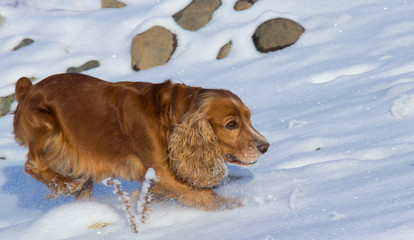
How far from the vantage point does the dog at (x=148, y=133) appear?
3.19m

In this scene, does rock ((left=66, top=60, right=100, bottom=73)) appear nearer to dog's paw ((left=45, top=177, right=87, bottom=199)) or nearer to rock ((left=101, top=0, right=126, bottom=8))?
rock ((left=101, top=0, right=126, bottom=8))

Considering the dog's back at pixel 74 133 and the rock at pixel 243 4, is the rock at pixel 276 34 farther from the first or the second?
the dog's back at pixel 74 133

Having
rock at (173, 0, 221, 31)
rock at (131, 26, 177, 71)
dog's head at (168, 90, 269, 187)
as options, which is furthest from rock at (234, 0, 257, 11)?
dog's head at (168, 90, 269, 187)

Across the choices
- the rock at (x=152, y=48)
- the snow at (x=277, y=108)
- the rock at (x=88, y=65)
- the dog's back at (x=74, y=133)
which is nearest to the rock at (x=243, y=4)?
the snow at (x=277, y=108)

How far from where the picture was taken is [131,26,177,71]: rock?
7004 millimetres

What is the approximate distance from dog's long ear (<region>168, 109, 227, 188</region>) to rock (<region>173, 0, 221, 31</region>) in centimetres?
441

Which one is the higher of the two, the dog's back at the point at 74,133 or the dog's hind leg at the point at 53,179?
the dog's back at the point at 74,133

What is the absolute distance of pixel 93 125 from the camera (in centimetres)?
336

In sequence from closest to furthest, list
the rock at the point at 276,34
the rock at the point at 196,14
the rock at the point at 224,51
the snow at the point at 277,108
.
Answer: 1. the snow at the point at 277,108
2. the rock at the point at 276,34
3. the rock at the point at 224,51
4. the rock at the point at 196,14

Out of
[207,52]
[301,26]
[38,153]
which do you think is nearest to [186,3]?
[207,52]

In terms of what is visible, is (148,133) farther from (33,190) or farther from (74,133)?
(33,190)

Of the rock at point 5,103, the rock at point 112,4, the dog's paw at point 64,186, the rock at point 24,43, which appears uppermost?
the dog's paw at point 64,186

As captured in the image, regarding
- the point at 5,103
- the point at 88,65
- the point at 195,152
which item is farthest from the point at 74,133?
the point at 88,65

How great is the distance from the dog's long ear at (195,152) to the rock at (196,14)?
14.5ft
